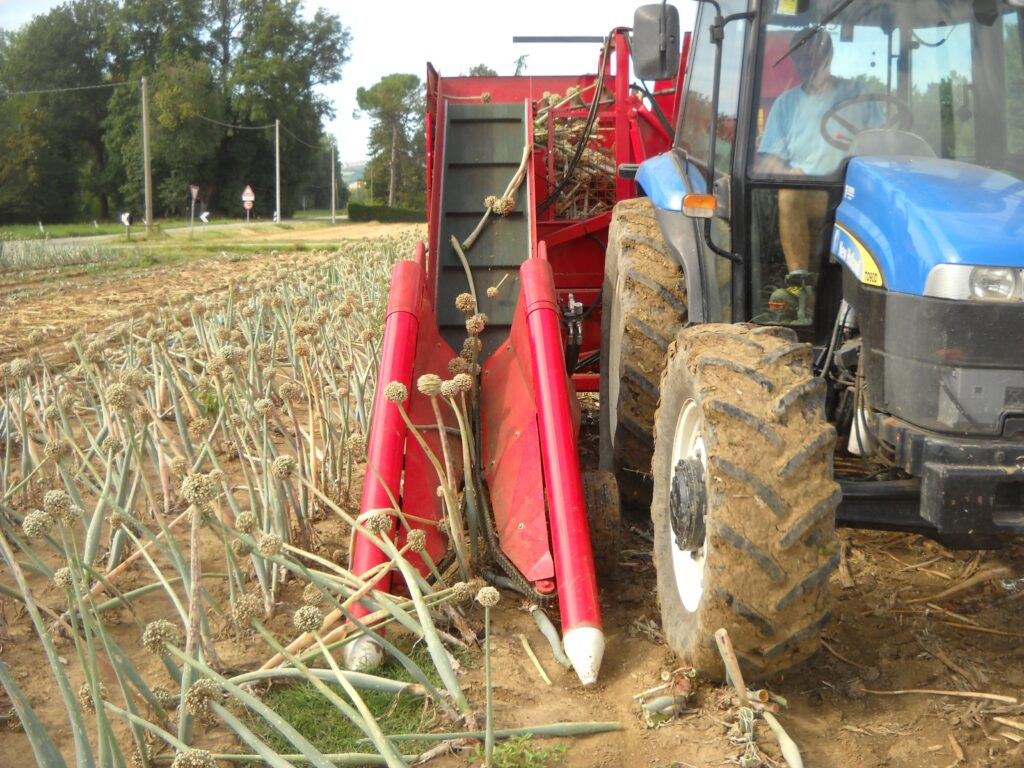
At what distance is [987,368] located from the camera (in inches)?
102

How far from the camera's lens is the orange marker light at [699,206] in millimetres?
3344

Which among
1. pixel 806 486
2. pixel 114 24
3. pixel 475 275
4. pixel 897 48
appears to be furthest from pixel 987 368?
pixel 114 24

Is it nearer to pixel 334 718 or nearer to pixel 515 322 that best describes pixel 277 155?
pixel 515 322

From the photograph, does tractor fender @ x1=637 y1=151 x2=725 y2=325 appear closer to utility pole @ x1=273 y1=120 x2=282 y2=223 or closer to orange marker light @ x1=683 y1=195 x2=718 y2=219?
orange marker light @ x1=683 y1=195 x2=718 y2=219

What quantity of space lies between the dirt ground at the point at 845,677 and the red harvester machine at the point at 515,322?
186 mm

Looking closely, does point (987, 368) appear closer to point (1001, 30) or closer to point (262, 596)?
point (1001, 30)

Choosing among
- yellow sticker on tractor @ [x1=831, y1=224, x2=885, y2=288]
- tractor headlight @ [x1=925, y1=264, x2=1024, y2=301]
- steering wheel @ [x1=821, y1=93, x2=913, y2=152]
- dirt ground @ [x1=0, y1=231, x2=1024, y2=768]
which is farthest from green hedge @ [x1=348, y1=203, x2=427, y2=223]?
tractor headlight @ [x1=925, y1=264, x2=1024, y2=301]

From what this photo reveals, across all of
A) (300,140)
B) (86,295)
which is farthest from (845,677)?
(300,140)

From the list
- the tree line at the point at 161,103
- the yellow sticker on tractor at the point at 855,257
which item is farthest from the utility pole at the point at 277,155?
the yellow sticker on tractor at the point at 855,257

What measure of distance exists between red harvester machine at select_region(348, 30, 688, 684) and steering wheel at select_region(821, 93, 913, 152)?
3.78ft

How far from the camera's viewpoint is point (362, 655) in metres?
2.86

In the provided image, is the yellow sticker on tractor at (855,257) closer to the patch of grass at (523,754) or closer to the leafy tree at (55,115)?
the patch of grass at (523,754)

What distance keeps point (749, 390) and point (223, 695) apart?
1.52 m

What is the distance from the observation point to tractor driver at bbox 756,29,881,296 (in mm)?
3244
